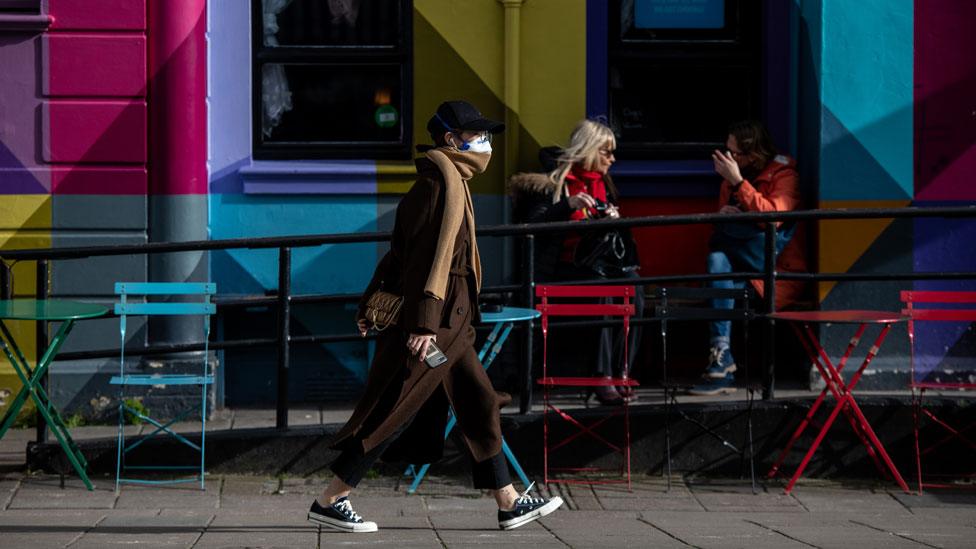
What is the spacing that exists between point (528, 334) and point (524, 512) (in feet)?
5.75

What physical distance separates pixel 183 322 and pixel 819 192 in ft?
13.3

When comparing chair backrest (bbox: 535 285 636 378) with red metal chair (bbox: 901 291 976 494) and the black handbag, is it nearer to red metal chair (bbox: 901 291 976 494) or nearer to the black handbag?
the black handbag

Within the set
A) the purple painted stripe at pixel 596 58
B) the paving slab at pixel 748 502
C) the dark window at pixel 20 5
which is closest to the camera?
the paving slab at pixel 748 502

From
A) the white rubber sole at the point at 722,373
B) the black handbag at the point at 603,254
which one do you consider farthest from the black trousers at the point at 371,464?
the white rubber sole at the point at 722,373

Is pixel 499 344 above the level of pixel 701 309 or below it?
below

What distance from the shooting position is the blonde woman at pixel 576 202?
9477 mm

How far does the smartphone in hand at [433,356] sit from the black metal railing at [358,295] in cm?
168

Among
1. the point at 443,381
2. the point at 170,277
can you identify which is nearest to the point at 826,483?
the point at 443,381

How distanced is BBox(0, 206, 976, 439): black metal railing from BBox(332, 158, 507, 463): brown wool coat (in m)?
1.45

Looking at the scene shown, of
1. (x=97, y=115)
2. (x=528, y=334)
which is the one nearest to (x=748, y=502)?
(x=528, y=334)

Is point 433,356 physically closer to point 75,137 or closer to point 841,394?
point 841,394

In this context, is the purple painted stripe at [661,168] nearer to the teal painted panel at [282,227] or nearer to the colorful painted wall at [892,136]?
the colorful painted wall at [892,136]

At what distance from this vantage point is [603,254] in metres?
9.51

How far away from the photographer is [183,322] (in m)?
9.75
